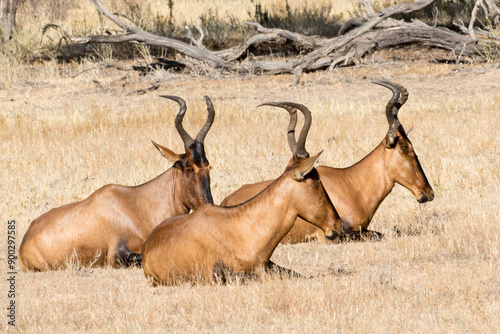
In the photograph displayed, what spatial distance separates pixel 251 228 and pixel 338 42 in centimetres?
1478

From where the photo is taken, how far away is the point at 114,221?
8930mm

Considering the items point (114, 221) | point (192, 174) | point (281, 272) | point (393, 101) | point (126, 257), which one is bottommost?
point (126, 257)

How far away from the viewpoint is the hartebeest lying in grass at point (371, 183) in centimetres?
958

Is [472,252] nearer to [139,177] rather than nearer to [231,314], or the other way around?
[231,314]

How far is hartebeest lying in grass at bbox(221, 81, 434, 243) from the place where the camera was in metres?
9.58

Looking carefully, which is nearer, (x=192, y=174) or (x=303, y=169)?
(x=303, y=169)

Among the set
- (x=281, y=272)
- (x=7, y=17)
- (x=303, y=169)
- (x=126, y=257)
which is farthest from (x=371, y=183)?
(x=7, y=17)

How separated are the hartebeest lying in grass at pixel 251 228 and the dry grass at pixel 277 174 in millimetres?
225

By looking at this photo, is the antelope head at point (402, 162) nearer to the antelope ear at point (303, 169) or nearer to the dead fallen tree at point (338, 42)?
the antelope ear at point (303, 169)

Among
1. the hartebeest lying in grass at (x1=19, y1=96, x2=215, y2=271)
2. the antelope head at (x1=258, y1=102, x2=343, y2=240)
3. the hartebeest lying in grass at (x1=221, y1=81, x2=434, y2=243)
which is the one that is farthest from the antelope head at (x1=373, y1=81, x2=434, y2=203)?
the antelope head at (x1=258, y1=102, x2=343, y2=240)

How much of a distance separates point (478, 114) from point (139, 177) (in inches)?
266

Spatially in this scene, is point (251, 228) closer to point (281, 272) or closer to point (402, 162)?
point (281, 272)

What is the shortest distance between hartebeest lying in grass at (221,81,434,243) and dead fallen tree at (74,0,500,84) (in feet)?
33.5

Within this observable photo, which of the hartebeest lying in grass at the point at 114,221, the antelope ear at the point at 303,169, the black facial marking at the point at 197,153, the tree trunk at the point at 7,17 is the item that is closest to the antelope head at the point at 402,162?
the hartebeest lying in grass at the point at 114,221
